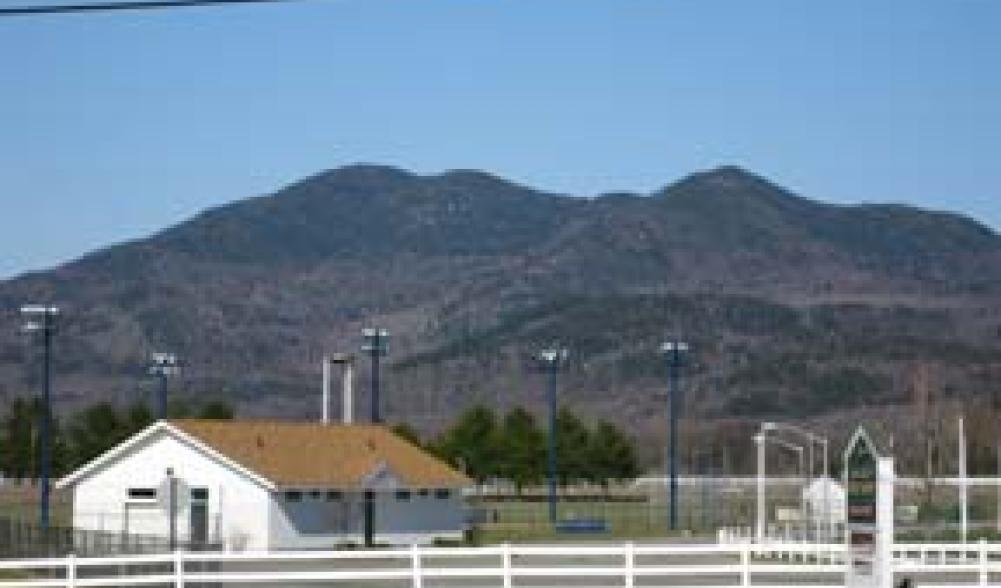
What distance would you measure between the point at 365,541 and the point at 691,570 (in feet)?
123

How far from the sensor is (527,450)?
130250 millimetres

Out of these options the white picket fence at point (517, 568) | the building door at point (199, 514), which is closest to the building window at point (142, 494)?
the building door at point (199, 514)

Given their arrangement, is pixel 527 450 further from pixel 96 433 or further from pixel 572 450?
pixel 96 433

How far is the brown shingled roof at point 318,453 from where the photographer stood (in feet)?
232

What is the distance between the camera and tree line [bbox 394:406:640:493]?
128625 mm

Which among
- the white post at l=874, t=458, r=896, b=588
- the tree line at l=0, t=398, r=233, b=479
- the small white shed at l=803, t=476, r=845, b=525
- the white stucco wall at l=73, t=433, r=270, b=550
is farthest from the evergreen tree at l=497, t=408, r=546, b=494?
the white post at l=874, t=458, r=896, b=588

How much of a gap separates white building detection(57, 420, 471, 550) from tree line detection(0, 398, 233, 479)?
32.1m

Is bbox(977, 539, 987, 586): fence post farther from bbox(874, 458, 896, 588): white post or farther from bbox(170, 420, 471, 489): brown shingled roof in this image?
bbox(170, 420, 471, 489): brown shingled roof

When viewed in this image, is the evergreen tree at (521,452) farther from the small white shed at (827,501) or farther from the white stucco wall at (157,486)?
the small white shed at (827,501)

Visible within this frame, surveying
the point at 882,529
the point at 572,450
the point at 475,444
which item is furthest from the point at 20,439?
the point at 882,529

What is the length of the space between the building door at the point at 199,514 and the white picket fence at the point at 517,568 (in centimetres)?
884

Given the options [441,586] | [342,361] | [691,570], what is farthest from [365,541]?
[691,570]

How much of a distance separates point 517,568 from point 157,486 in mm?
31337

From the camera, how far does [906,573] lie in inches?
1736
